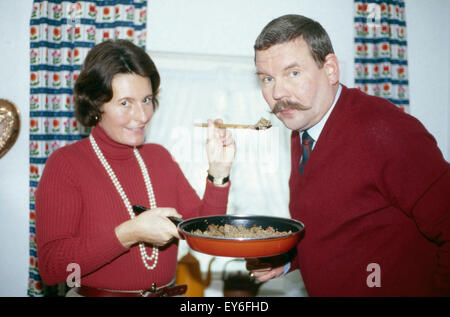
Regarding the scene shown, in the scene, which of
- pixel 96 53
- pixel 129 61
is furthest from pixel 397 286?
pixel 96 53

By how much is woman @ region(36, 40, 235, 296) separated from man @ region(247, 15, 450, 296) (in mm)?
492

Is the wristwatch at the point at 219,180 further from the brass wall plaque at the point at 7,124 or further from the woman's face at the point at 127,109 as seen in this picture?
the brass wall plaque at the point at 7,124

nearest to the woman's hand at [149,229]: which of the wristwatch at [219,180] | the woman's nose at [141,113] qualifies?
the wristwatch at [219,180]

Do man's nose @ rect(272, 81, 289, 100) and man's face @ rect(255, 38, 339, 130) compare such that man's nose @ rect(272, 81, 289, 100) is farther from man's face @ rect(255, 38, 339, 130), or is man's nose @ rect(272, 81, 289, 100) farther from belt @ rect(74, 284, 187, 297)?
belt @ rect(74, 284, 187, 297)

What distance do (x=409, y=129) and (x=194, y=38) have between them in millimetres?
2669

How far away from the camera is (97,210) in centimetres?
153

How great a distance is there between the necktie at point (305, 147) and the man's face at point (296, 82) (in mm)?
88

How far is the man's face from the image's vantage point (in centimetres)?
135

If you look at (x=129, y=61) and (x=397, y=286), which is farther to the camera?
(x=129, y=61)

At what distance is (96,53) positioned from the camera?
5.16 feet

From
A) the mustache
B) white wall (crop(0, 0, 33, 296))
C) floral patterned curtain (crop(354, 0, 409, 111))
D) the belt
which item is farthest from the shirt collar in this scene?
white wall (crop(0, 0, 33, 296))

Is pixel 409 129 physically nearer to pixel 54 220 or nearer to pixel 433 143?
pixel 433 143

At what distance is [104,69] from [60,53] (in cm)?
203

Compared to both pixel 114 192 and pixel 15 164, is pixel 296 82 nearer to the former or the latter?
pixel 114 192
